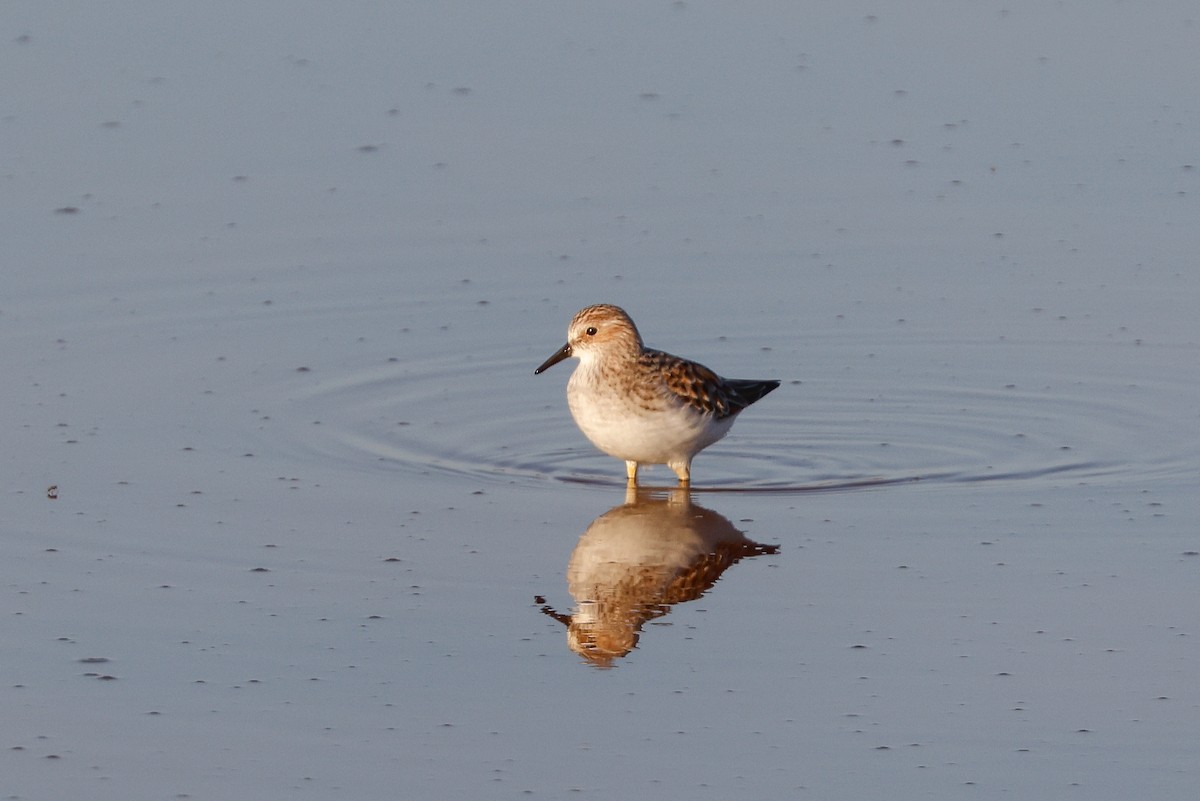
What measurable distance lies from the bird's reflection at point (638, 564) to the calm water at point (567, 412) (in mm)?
36

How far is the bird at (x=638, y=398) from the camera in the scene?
401 inches

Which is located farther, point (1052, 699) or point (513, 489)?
point (513, 489)

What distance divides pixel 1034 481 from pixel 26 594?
4.75 m

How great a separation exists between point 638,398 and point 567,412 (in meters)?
1.43

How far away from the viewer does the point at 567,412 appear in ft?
38.2

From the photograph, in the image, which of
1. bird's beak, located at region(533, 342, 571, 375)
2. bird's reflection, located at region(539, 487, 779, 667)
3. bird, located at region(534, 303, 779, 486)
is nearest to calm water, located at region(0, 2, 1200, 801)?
bird's reflection, located at region(539, 487, 779, 667)

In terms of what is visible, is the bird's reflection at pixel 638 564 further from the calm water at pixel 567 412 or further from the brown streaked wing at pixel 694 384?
the brown streaked wing at pixel 694 384

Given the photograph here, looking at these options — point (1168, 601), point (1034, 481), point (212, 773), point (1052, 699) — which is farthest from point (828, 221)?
point (212, 773)

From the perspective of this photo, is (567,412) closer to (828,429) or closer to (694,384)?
(694,384)

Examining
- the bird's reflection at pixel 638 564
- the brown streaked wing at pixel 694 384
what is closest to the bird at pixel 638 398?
the brown streaked wing at pixel 694 384

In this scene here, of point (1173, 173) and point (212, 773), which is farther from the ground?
point (1173, 173)

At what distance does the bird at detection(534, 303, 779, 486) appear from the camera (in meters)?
10.2

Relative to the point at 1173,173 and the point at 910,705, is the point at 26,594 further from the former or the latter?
the point at 1173,173

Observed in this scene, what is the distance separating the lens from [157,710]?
7367 millimetres
